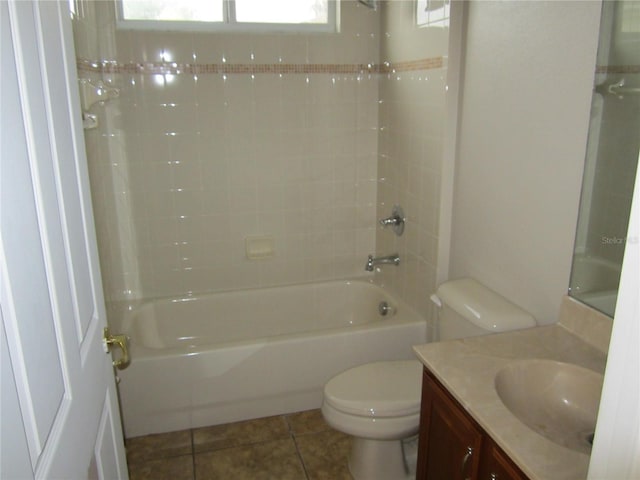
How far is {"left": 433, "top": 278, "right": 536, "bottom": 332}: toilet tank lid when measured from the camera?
1.83 metres

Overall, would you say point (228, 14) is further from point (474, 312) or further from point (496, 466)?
point (496, 466)

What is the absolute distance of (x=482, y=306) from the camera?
75.7 inches

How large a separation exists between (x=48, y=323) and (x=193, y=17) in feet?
7.86

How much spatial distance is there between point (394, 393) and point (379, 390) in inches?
2.4

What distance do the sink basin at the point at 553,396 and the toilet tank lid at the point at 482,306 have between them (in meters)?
0.33

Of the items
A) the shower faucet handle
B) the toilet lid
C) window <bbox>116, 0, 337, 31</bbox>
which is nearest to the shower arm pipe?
the toilet lid

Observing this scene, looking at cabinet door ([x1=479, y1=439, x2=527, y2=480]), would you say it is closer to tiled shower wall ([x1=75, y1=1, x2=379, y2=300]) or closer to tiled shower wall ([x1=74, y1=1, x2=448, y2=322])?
tiled shower wall ([x1=74, y1=1, x2=448, y2=322])

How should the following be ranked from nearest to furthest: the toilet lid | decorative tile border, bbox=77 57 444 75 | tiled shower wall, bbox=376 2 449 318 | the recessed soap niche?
the toilet lid → tiled shower wall, bbox=376 2 449 318 → decorative tile border, bbox=77 57 444 75 → the recessed soap niche

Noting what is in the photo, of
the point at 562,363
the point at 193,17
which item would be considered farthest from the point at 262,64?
the point at 562,363

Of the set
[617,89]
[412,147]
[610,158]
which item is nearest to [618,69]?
[617,89]

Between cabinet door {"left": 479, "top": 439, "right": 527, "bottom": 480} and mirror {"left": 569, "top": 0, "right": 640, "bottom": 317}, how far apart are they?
0.59 meters

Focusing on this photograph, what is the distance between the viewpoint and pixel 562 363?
1490mm

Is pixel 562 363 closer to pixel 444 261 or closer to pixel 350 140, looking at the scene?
pixel 444 261

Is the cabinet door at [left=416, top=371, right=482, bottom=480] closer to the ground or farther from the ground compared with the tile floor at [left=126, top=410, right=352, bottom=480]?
farther from the ground
